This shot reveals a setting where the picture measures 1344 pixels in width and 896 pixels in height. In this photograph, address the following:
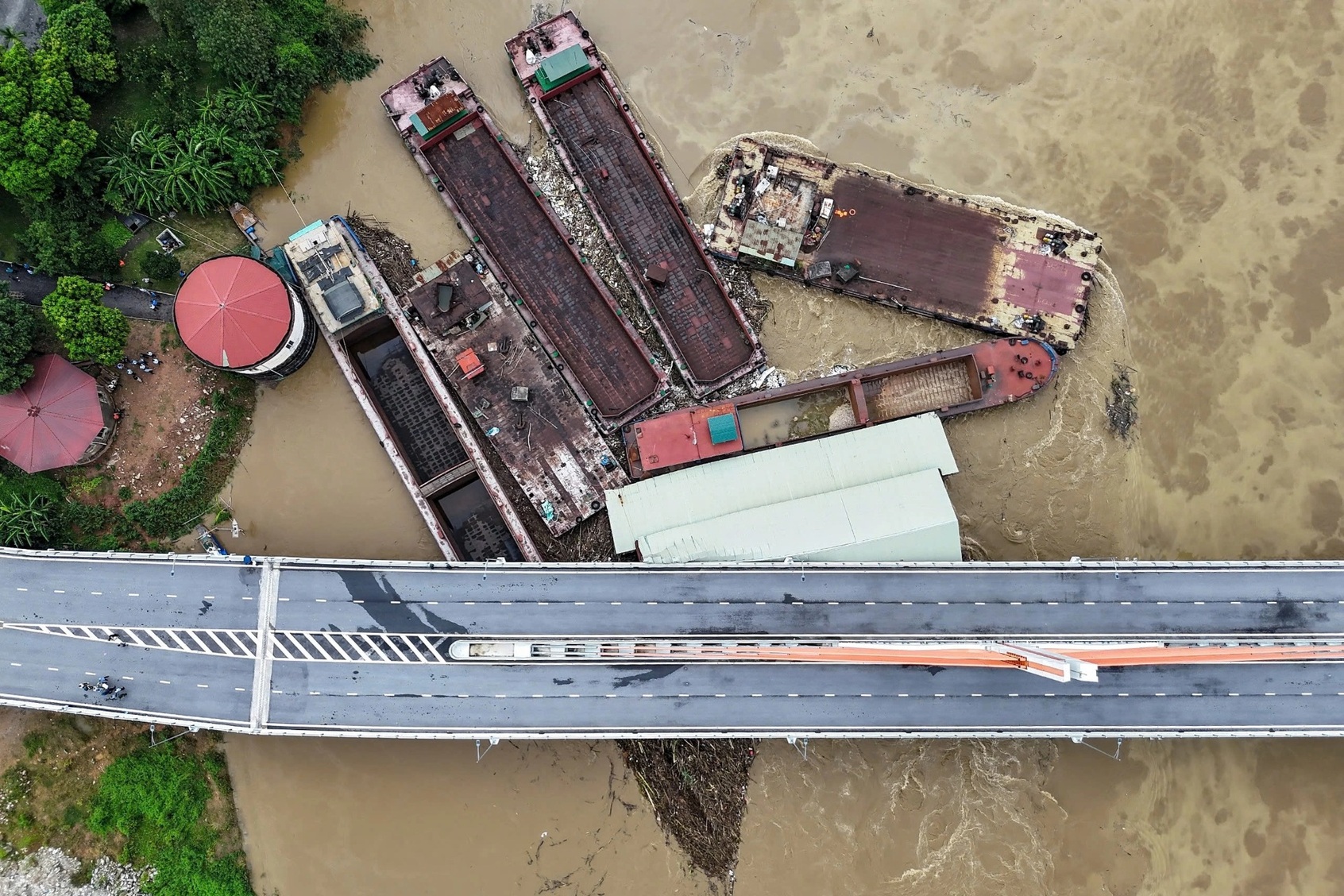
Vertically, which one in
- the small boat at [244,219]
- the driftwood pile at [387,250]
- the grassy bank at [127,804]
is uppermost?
the small boat at [244,219]

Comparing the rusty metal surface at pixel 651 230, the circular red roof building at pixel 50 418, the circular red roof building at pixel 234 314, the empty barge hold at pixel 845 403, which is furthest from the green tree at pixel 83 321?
the empty barge hold at pixel 845 403

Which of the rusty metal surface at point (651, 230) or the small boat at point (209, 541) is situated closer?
the small boat at point (209, 541)

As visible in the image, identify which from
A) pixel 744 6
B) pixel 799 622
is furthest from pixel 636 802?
pixel 744 6

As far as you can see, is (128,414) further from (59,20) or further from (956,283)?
(956,283)

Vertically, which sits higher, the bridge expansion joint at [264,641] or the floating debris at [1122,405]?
the bridge expansion joint at [264,641]

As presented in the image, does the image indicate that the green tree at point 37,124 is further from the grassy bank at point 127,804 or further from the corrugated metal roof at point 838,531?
the corrugated metal roof at point 838,531

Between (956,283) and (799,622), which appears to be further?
(956,283)
